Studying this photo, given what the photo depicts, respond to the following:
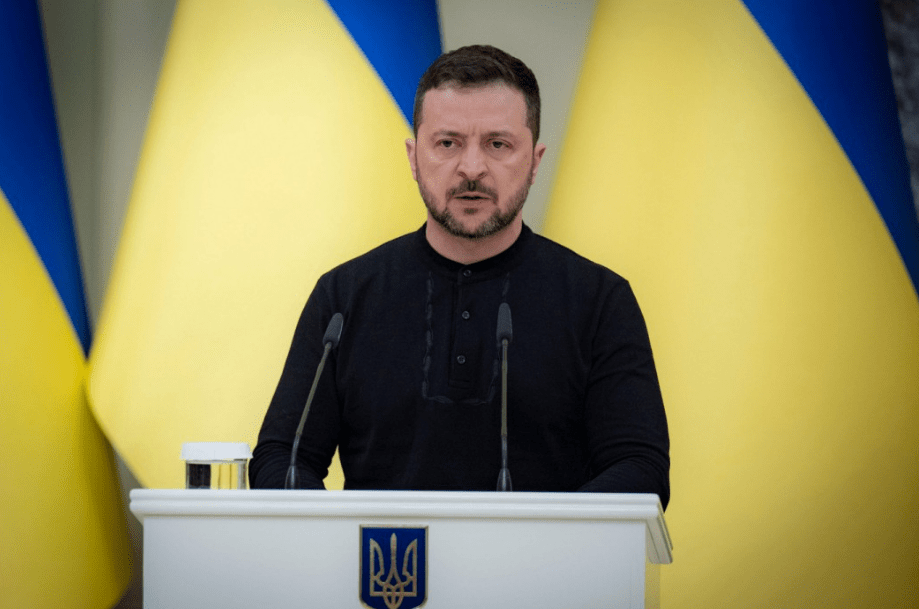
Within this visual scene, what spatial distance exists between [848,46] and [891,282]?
0.51m

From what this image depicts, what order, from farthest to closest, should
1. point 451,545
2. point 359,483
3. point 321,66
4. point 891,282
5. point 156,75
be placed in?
point 156,75, point 321,66, point 891,282, point 359,483, point 451,545

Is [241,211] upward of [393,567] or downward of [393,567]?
upward

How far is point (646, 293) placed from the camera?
198cm

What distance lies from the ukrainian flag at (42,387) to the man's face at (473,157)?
37.7 inches

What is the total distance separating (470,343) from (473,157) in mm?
317

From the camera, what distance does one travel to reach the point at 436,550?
0.92 metres

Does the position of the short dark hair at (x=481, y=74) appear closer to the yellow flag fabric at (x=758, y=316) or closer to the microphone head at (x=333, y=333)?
the yellow flag fabric at (x=758, y=316)

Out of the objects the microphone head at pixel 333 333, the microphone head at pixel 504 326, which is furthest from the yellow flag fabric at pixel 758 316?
the microphone head at pixel 333 333

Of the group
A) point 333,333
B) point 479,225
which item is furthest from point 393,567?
point 479,225

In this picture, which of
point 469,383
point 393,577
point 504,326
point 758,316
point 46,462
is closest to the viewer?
point 393,577

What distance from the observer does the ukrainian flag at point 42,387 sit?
6.47 ft

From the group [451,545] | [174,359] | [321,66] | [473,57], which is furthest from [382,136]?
[451,545]

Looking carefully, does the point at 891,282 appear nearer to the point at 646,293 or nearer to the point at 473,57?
the point at 646,293

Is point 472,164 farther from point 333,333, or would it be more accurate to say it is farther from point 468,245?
point 333,333
